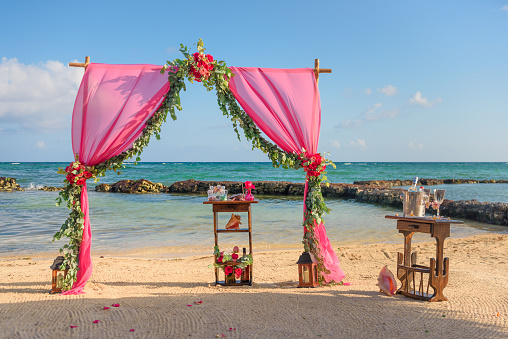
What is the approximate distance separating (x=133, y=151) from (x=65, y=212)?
36.7 ft

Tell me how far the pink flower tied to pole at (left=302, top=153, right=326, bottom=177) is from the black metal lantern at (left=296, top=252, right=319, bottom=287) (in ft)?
3.93

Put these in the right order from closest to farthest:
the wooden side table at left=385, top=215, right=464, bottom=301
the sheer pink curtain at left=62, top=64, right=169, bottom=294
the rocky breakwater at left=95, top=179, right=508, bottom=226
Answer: the wooden side table at left=385, top=215, right=464, bottom=301 < the sheer pink curtain at left=62, top=64, right=169, bottom=294 < the rocky breakwater at left=95, top=179, right=508, bottom=226

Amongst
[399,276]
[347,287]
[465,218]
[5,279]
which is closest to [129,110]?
[5,279]

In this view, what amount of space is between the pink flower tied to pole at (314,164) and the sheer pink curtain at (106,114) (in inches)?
89.1

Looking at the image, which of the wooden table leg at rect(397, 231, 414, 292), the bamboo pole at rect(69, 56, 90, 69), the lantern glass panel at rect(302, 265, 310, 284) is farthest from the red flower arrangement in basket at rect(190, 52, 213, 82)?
the wooden table leg at rect(397, 231, 414, 292)

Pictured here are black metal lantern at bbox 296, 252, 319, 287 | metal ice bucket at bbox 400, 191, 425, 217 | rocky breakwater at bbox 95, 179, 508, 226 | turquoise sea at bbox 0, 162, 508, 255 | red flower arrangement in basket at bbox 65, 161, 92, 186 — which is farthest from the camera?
rocky breakwater at bbox 95, 179, 508, 226

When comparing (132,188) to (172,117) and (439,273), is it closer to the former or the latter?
(172,117)

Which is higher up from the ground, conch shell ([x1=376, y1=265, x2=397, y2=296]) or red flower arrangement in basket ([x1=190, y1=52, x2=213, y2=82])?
red flower arrangement in basket ([x1=190, y1=52, x2=213, y2=82])

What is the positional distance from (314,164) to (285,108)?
0.94 m

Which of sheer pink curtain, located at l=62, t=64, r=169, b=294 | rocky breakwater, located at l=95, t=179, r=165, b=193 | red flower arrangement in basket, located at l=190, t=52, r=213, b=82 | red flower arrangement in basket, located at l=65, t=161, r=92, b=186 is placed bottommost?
rocky breakwater, located at l=95, t=179, r=165, b=193

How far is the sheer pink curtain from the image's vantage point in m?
5.51

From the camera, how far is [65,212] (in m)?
15.2

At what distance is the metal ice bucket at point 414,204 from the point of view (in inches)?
203

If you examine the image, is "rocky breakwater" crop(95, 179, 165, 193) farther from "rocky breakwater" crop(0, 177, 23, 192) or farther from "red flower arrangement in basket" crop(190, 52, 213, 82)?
"red flower arrangement in basket" crop(190, 52, 213, 82)
